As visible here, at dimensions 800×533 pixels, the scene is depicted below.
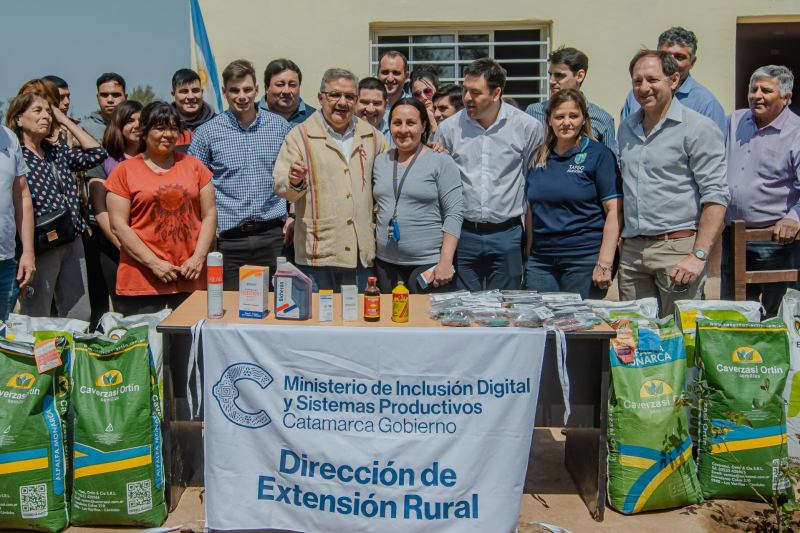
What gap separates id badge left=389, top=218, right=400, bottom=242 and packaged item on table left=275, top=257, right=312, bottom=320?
1036 millimetres

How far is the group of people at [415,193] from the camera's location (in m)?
4.30

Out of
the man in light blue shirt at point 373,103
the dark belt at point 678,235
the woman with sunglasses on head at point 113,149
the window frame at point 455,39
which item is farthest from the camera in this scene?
the window frame at point 455,39

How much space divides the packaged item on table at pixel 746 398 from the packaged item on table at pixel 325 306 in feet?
5.55

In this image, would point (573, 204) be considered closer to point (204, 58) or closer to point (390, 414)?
point (390, 414)

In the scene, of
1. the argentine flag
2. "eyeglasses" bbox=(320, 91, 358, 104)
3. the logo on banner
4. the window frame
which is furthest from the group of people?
the window frame

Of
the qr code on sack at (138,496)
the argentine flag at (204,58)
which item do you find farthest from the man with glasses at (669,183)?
the argentine flag at (204,58)

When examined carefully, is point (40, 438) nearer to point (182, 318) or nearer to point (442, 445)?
point (182, 318)

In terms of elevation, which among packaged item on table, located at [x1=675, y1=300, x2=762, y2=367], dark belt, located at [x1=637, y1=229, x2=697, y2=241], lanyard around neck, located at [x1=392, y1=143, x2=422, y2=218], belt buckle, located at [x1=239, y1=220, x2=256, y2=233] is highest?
lanyard around neck, located at [x1=392, y1=143, x2=422, y2=218]

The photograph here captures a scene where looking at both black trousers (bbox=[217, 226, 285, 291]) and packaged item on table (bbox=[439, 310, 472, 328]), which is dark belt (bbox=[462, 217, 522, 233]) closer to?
packaged item on table (bbox=[439, 310, 472, 328])

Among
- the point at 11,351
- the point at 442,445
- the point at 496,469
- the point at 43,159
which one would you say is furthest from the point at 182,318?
the point at 43,159

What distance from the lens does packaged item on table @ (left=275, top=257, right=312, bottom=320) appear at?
356 centimetres

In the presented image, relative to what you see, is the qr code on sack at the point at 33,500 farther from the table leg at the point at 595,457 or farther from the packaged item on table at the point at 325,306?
the table leg at the point at 595,457

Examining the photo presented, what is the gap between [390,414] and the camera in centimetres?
342

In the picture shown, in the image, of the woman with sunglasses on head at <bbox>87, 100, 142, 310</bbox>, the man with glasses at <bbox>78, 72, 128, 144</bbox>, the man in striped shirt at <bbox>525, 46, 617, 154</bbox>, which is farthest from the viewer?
the man with glasses at <bbox>78, 72, 128, 144</bbox>
